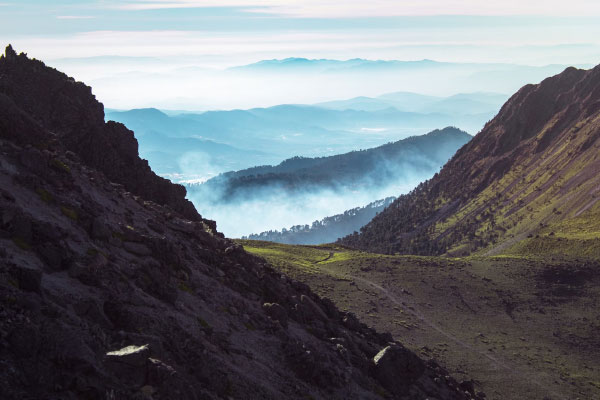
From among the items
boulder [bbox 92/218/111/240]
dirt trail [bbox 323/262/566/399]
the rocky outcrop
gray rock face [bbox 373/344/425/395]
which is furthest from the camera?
dirt trail [bbox 323/262/566/399]

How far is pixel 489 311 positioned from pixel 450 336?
44.6 ft

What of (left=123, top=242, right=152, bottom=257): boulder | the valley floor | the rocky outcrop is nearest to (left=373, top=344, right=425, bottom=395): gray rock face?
(left=123, top=242, right=152, bottom=257): boulder

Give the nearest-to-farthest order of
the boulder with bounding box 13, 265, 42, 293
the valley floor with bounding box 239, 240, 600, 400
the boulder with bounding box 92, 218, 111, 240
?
1. the boulder with bounding box 13, 265, 42, 293
2. the boulder with bounding box 92, 218, 111, 240
3. the valley floor with bounding box 239, 240, 600, 400

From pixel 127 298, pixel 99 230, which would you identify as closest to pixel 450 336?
pixel 99 230

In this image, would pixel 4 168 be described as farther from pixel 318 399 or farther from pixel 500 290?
pixel 500 290

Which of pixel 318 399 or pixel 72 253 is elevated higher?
pixel 72 253

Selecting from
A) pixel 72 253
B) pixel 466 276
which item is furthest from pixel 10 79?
pixel 466 276

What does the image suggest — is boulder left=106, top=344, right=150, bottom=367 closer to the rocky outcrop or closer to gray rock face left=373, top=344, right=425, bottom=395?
gray rock face left=373, top=344, right=425, bottom=395

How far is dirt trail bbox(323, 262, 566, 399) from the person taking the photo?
55375mm

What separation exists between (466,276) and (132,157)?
5804cm

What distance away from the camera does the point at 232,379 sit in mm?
23938

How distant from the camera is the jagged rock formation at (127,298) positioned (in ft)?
56.1

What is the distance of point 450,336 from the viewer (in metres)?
64.8

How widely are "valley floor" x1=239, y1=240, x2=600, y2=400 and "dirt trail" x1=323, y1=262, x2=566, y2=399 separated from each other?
0.39ft
